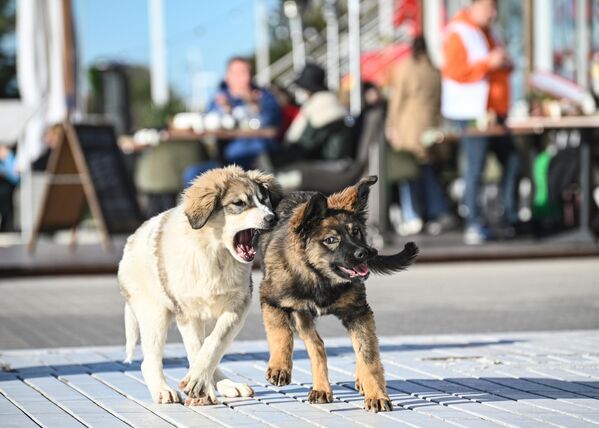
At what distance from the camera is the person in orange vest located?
18.4m

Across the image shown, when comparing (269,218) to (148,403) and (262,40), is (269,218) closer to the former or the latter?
(148,403)

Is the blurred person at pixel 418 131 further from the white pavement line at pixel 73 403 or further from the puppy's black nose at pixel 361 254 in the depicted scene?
the puppy's black nose at pixel 361 254

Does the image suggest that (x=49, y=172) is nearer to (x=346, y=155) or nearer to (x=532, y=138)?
(x=346, y=155)

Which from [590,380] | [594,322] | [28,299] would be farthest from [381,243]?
[590,380]

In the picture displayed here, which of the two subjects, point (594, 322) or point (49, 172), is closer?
point (594, 322)

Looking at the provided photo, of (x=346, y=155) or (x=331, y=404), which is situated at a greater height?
(x=346, y=155)

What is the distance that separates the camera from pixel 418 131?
69.7 ft

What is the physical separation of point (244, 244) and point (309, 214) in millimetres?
304

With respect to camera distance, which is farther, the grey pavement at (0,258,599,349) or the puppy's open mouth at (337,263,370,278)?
the grey pavement at (0,258,599,349)

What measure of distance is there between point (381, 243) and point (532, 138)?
394 cm

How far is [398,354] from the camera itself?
353 inches

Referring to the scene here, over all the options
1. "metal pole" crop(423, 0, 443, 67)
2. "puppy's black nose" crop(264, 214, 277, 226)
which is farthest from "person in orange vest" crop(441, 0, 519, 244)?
"metal pole" crop(423, 0, 443, 67)

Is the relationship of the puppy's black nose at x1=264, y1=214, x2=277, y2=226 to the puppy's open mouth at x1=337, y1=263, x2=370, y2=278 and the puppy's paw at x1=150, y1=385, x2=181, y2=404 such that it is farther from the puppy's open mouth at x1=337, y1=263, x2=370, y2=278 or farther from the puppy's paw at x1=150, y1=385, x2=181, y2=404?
the puppy's paw at x1=150, y1=385, x2=181, y2=404

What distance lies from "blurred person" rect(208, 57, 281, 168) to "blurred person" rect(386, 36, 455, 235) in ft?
7.52
